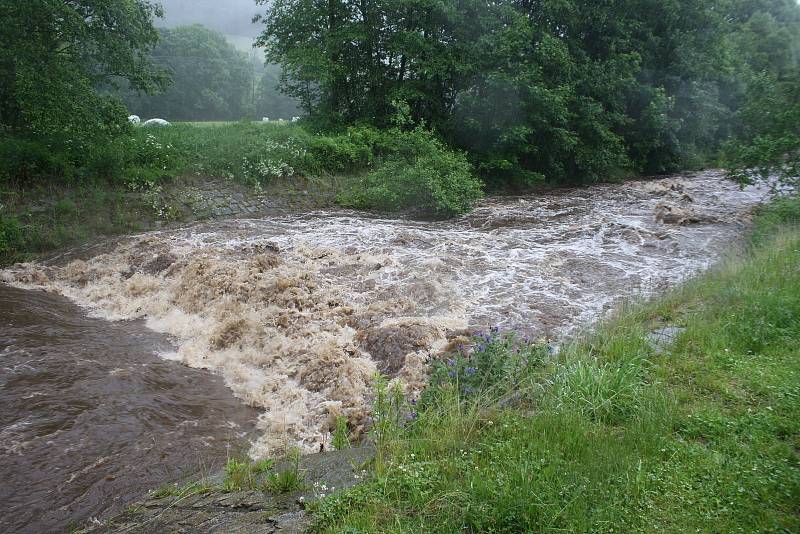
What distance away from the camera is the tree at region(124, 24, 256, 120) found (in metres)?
54.4

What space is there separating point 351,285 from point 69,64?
8.66 m

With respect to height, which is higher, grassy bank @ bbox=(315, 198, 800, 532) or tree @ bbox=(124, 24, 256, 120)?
tree @ bbox=(124, 24, 256, 120)

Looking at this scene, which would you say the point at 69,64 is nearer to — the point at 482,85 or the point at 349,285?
the point at 349,285

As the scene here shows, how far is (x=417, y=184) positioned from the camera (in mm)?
15656

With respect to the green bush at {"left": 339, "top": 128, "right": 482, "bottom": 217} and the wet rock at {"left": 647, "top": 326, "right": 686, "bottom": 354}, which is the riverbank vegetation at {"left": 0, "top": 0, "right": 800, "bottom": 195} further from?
the wet rock at {"left": 647, "top": 326, "right": 686, "bottom": 354}

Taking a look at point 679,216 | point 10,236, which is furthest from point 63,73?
point 679,216

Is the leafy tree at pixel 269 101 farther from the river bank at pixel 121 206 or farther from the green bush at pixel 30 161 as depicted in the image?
the green bush at pixel 30 161

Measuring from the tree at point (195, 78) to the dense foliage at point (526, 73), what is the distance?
3803 centimetres

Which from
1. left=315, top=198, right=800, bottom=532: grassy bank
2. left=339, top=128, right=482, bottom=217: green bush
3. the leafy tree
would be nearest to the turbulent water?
left=339, top=128, right=482, bottom=217: green bush

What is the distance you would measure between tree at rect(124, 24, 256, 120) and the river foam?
4665 centimetres

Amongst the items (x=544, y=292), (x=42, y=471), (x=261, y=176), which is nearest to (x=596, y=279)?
(x=544, y=292)

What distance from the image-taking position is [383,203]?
16.1 metres

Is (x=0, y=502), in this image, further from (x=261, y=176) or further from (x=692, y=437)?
(x=261, y=176)

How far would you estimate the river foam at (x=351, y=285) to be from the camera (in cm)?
685
